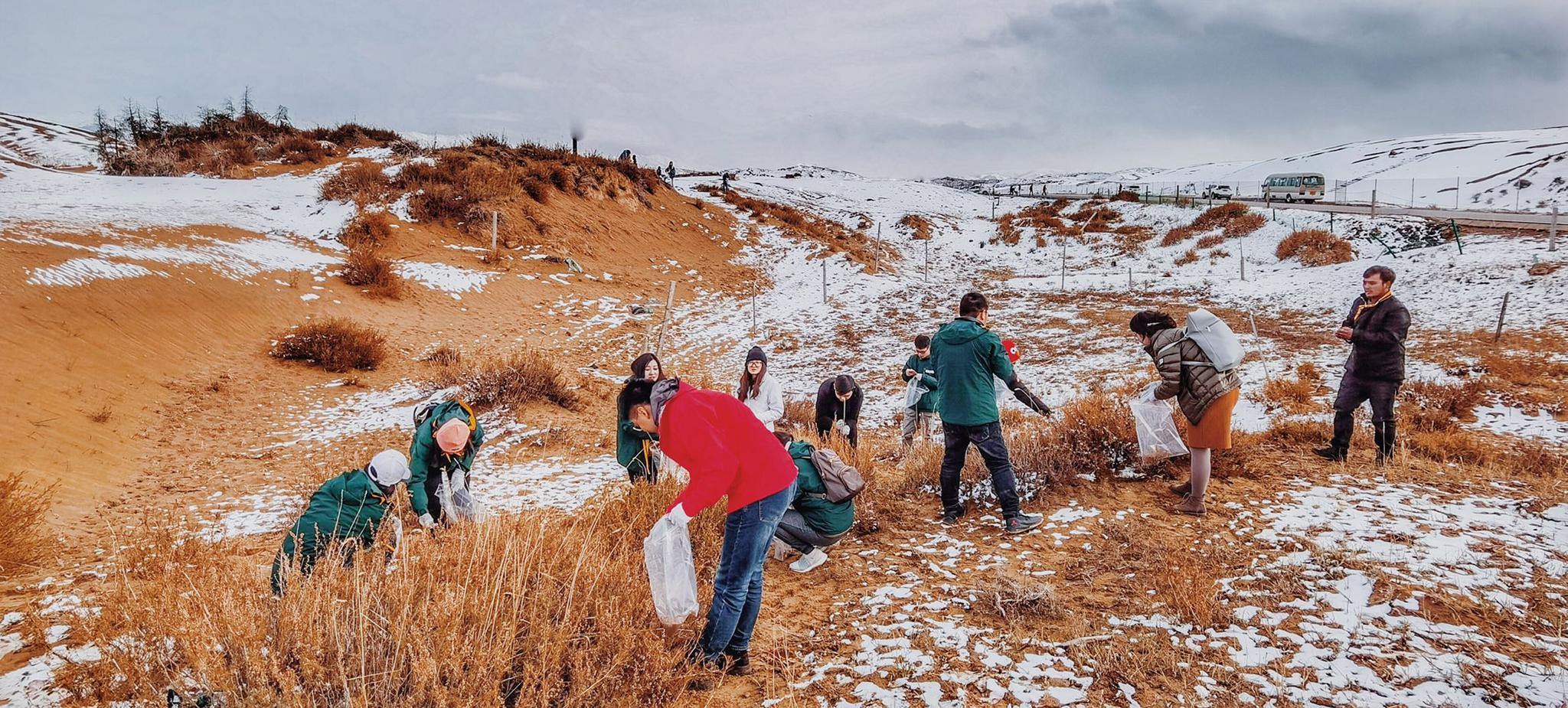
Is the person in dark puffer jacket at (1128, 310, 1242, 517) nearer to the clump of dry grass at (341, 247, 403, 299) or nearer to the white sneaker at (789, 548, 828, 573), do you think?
the white sneaker at (789, 548, 828, 573)

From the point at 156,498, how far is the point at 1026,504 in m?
6.89

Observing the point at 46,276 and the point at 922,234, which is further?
the point at 922,234

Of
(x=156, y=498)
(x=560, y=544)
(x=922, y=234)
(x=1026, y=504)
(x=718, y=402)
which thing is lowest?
(x=156, y=498)

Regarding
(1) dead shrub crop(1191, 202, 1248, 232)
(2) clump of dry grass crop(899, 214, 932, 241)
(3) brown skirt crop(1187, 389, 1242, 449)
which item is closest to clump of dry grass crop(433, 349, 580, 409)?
(3) brown skirt crop(1187, 389, 1242, 449)

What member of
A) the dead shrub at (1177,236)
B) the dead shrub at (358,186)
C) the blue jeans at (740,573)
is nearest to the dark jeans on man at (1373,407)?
the blue jeans at (740,573)

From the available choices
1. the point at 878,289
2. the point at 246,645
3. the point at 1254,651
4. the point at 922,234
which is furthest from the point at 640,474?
the point at 922,234

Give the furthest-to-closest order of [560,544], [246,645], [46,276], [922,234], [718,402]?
1. [922,234]
2. [46,276]
3. [560,544]
4. [718,402]
5. [246,645]

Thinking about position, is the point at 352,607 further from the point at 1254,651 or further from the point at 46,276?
the point at 46,276

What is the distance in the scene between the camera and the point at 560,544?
3.00 metres

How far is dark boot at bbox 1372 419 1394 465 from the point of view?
16.0ft

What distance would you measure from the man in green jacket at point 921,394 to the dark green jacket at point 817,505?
3040mm

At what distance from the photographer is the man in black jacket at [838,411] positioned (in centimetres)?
646

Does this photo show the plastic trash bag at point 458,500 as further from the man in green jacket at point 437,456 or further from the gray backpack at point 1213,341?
the gray backpack at point 1213,341

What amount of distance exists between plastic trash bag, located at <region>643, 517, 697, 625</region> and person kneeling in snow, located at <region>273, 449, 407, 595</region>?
1.30 meters
